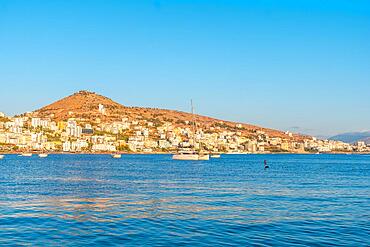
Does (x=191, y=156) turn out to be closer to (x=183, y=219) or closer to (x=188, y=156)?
(x=188, y=156)

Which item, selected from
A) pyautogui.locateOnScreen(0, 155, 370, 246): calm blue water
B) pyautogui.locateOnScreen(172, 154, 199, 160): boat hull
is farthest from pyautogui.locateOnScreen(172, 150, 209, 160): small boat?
pyautogui.locateOnScreen(0, 155, 370, 246): calm blue water

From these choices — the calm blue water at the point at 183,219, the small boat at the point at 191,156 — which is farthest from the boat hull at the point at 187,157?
the calm blue water at the point at 183,219

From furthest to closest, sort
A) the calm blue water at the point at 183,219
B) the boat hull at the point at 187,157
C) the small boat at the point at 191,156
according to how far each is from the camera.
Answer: the small boat at the point at 191,156 < the boat hull at the point at 187,157 < the calm blue water at the point at 183,219

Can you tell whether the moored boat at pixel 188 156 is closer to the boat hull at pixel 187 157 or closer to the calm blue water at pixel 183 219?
the boat hull at pixel 187 157

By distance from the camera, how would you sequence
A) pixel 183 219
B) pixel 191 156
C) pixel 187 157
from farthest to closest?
pixel 187 157
pixel 191 156
pixel 183 219

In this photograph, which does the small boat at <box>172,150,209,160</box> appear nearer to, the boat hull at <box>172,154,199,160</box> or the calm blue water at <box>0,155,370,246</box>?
the boat hull at <box>172,154,199,160</box>

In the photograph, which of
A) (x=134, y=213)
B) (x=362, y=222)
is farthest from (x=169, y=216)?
(x=362, y=222)

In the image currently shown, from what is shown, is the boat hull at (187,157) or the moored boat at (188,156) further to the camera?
the moored boat at (188,156)

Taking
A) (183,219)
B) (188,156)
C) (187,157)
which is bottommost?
(183,219)

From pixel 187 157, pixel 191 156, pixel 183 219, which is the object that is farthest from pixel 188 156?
pixel 183 219

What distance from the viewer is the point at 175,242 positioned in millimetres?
22750

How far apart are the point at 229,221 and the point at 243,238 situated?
4.54m

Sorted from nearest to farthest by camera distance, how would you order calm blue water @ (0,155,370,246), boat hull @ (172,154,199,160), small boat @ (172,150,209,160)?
calm blue water @ (0,155,370,246)
boat hull @ (172,154,199,160)
small boat @ (172,150,209,160)

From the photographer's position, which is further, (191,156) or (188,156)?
(188,156)
